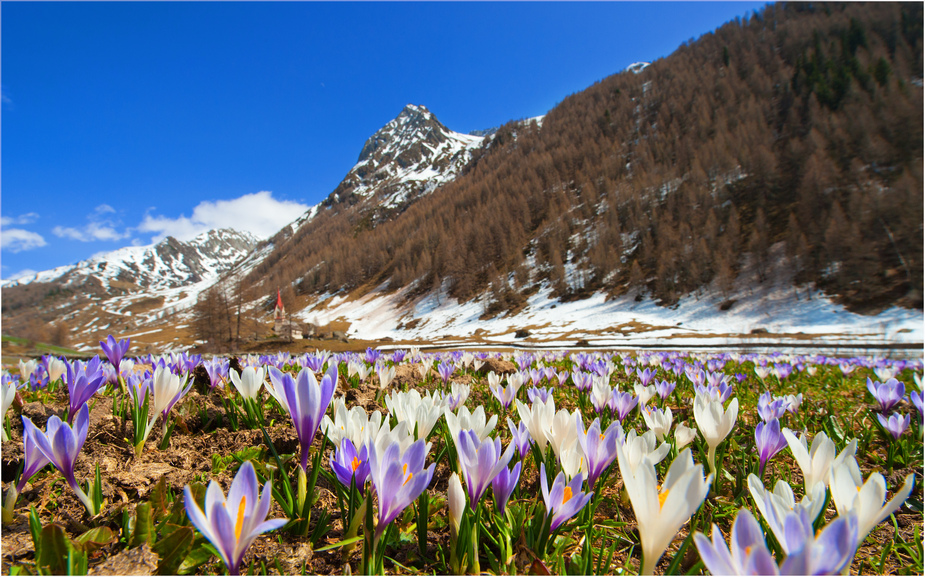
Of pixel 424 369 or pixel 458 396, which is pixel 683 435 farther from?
pixel 424 369

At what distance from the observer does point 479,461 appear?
0.91 metres

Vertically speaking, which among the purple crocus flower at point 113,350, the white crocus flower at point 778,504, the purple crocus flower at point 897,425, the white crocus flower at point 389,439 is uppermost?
the purple crocus flower at point 113,350

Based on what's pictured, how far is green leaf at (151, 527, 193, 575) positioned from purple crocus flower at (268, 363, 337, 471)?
27cm

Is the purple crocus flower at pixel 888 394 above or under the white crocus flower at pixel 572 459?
under

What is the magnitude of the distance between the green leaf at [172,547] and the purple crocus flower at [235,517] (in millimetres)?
155

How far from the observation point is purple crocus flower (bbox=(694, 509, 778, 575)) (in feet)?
1.82

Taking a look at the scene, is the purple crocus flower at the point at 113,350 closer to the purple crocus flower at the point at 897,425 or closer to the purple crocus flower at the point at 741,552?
the purple crocus flower at the point at 741,552

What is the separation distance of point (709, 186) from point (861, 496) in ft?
224

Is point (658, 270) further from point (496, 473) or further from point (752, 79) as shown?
point (752, 79)

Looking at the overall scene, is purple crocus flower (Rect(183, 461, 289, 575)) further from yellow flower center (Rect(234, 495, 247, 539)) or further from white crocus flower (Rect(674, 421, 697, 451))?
white crocus flower (Rect(674, 421, 697, 451))

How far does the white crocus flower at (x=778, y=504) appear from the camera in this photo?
691 mm

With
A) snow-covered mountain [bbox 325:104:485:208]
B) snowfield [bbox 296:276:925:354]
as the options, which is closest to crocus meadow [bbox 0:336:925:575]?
snowfield [bbox 296:276:925:354]

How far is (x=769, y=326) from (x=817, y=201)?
22.5 m

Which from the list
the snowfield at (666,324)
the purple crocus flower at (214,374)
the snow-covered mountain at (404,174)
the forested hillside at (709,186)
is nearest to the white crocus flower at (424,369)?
the purple crocus flower at (214,374)
